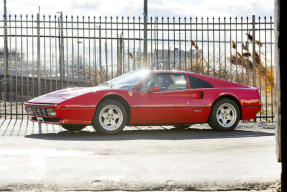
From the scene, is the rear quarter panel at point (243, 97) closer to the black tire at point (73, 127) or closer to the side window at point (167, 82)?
the side window at point (167, 82)

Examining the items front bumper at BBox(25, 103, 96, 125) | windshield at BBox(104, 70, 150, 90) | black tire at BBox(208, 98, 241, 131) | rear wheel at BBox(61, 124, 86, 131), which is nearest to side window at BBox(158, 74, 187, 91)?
windshield at BBox(104, 70, 150, 90)

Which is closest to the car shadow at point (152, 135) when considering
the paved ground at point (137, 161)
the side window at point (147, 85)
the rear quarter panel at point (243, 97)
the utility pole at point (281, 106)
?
the paved ground at point (137, 161)

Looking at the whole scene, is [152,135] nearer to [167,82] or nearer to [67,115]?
[167,82]

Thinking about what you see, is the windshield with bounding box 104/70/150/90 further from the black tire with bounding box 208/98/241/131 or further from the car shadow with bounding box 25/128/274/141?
the black tire with bounding box 208/98/241/131

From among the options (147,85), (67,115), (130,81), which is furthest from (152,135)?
(67,115)

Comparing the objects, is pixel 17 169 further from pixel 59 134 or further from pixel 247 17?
pixel 247 17

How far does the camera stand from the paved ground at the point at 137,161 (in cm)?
482

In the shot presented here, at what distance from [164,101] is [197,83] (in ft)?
3.13

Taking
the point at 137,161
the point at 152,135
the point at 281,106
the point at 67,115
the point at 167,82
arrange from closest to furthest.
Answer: the point at 281,106, the point at 137,161, the point at 67,115, the point at 152,135, the point at 167,82

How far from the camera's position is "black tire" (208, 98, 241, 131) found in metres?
10.3

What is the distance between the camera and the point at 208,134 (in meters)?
9.82

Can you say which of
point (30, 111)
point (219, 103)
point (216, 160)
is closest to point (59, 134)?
point (30, 111)

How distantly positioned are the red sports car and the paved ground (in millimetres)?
359

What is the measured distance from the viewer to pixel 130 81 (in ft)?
32.4
